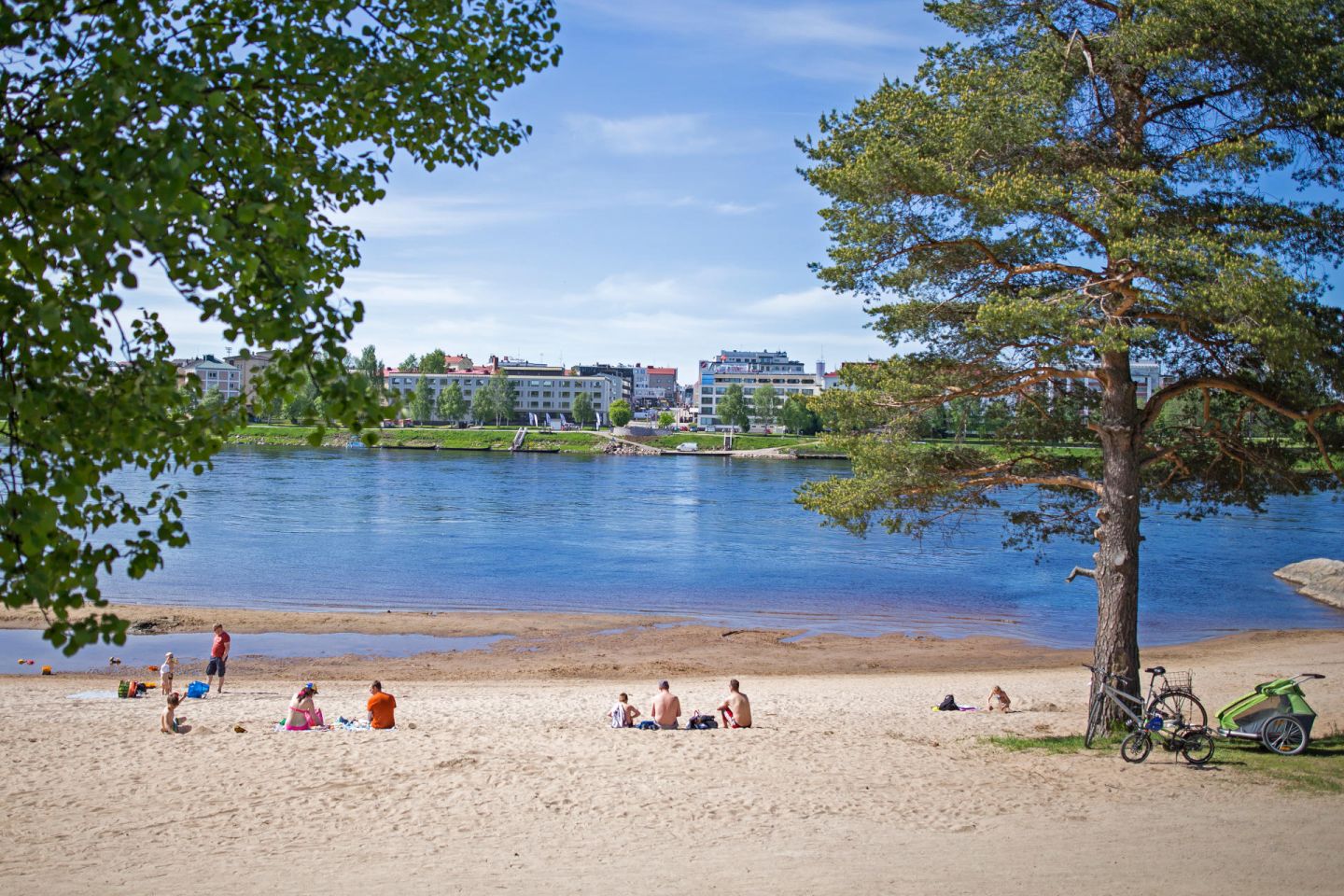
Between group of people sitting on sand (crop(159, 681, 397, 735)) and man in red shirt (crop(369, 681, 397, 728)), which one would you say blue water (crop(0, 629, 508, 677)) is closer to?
group of people sitting on sand (crop(159, 681, 397, 735))

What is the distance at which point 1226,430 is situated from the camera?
14.6m

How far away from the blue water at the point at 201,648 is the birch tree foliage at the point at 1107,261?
16014mm

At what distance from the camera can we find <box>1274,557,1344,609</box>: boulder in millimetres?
39594

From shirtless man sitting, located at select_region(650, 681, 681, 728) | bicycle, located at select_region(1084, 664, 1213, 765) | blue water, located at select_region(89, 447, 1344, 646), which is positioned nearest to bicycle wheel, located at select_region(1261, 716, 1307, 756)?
bicycle, located at select_region(1084, 664, 1213, 765)

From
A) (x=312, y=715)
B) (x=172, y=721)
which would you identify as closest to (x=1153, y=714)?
(x=312, y=715)

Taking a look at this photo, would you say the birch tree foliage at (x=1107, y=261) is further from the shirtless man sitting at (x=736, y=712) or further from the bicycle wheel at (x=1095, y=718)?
the shirtless man sitting at (x=736, y=712)

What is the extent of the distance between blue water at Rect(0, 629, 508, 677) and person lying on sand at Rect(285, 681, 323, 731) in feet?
27.7

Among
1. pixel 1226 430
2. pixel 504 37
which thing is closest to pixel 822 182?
pixel 1226 430

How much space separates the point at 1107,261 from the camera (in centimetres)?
1320

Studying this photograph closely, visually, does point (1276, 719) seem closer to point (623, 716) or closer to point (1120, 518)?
point (1120, 518)

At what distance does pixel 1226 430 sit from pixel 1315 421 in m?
1.52

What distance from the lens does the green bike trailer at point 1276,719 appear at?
13.1 m

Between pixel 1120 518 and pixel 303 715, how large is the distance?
12516 mm

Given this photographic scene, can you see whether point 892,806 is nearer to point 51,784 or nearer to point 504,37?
point 504,37
